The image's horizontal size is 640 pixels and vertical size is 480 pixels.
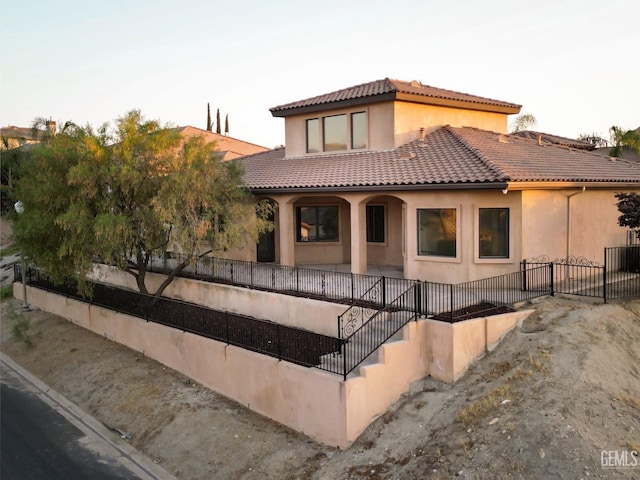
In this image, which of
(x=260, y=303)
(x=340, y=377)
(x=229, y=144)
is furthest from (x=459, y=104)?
(x=229, y=144)

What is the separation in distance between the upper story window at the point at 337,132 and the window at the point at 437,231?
5262 mm

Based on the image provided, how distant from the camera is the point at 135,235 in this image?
16844 millimetres

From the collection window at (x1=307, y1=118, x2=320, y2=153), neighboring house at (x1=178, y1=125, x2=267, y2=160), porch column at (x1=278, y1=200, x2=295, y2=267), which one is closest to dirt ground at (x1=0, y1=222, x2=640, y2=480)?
porch column at (x1=278, y1=200, x2=295, y2=267)

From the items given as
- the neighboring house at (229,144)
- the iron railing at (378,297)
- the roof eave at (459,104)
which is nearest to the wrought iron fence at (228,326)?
the iron railing at (378,297)

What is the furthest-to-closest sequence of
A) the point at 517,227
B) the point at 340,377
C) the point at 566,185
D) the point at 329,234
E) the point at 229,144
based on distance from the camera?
the point at 229,144
the point at 329,234
the point at 566,185
the point at 517,227
the point at 340,377

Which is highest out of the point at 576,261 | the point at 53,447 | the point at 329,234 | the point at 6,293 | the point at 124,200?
the point at 124,200

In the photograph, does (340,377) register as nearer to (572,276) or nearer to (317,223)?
(572,276)

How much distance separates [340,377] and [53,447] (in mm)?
7090

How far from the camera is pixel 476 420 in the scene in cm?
961

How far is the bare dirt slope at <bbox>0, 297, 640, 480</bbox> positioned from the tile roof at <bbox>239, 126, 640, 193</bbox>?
4.35 m

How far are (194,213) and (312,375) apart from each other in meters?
7.71

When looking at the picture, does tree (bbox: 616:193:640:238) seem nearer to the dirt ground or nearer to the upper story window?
the dirt ground

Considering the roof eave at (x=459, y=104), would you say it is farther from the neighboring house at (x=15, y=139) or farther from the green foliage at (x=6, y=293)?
the neighboring house at (x=15, y=139)

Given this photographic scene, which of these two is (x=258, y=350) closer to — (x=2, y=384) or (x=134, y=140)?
(x=134, y=140)
